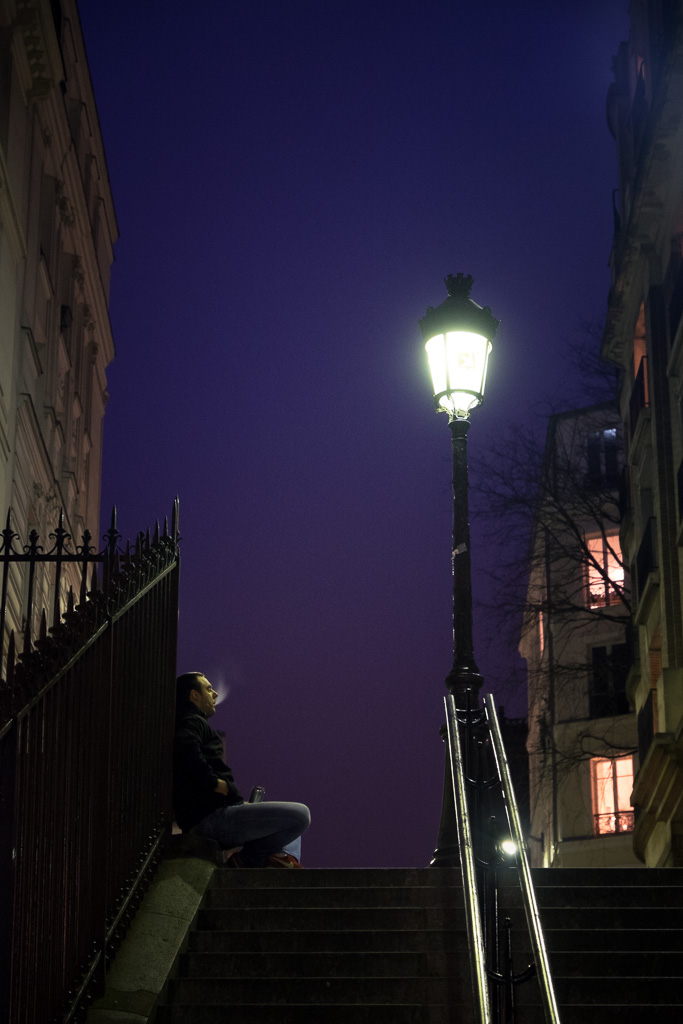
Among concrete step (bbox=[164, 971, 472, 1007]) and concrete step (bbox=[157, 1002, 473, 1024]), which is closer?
concrete step (bbox=[157, 1002, 473, 1024])

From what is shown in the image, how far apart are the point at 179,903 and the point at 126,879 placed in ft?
1.19

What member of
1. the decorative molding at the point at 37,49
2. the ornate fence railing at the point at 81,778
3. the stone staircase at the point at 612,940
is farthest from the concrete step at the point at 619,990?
the decorative molding at the point at 37,49

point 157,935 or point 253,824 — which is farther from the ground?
point 253,824

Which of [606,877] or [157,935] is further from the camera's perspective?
[606,877]

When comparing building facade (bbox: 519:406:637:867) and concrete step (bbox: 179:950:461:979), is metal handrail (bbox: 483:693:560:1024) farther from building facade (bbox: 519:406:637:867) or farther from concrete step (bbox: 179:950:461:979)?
building facade (bbox: 519:406:637:867)

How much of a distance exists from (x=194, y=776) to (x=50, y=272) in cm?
2142

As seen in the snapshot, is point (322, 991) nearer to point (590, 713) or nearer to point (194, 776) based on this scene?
point (194, 776)

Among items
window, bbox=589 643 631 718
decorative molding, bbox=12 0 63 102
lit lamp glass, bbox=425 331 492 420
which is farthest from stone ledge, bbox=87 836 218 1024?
window, bbox=589 643 631 718

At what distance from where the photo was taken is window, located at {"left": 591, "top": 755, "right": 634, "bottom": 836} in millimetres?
43188

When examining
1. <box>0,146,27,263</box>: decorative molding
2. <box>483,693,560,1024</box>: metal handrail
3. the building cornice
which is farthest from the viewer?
the building cornice

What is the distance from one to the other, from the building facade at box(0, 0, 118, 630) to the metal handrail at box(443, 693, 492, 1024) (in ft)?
33.3

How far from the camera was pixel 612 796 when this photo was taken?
144 feet

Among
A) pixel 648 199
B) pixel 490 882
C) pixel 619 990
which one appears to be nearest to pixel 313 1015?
pixel 490 882

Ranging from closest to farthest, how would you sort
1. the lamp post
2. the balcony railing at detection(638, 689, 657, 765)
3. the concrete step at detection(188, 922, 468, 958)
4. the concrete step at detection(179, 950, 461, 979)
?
the concrete step at detection(179, 950, 461, 979) < the concrete step at detection(188, 922, 468, 958) < the lamp post < the balcony railing at detection(638, 689, 657, 765)
